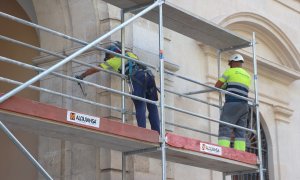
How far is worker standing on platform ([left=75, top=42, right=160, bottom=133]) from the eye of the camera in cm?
1022

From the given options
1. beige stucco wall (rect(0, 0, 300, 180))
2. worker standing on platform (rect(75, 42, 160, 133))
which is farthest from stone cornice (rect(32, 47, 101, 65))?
worker standing on platform (rect(75, 42, 160, 133))

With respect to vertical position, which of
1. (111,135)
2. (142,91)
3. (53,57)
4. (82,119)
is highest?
(53,57)

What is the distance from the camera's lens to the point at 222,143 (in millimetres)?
11297

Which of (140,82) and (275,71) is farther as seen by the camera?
(275,71)

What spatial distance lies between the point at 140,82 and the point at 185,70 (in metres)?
3.17

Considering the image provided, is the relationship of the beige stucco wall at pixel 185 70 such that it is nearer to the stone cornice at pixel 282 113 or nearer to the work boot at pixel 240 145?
the stone cornice at pixel 282 113

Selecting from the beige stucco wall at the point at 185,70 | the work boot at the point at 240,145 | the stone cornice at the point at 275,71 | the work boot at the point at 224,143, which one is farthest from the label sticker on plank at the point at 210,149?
the stone cornice at the point at 275,71

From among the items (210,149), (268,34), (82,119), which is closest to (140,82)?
(210,149)

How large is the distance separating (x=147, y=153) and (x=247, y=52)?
18.2ft

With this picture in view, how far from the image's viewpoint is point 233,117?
11.5 m

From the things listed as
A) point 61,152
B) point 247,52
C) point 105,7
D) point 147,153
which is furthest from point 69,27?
point 247,52

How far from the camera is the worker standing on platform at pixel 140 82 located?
10222 mm

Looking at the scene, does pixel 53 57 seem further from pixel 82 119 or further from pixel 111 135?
pixel 82 119

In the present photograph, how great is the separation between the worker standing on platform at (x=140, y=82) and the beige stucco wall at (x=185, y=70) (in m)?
0.45
